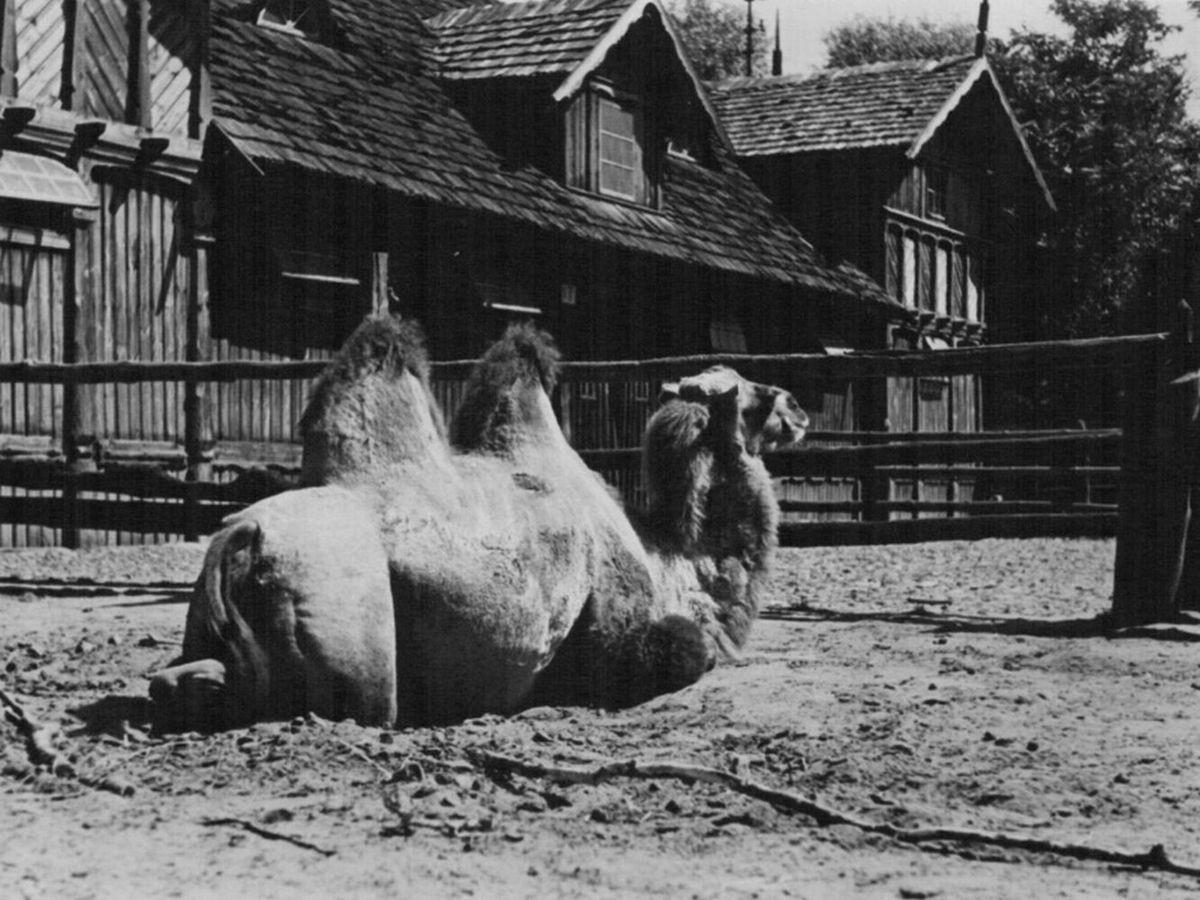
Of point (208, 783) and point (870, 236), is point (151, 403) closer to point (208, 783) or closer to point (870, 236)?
point (208, 783)

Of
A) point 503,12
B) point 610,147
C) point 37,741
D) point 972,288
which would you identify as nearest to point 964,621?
point 37,741

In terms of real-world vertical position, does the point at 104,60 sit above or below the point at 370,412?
above

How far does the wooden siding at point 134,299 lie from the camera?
530 inches

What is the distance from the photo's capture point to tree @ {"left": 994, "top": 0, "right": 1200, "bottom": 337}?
34.9 meters

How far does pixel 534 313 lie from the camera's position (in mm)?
18594

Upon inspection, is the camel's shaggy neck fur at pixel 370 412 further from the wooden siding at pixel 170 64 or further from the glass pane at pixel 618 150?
the glass pane at pixel 618 150

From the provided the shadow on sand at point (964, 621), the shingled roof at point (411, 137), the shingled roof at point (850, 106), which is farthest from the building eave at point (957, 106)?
the shadow on sand at point (964, 621)

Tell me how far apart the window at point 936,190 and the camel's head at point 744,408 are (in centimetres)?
2282

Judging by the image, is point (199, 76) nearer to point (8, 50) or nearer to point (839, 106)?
point (8, 50)

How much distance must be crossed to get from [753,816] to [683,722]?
1.25 metres

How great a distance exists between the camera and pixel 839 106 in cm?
2748

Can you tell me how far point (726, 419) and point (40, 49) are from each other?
28.2 ft

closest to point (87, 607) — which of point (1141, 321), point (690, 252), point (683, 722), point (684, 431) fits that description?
point (684, 431)

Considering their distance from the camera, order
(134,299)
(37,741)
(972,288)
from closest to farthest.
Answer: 1. (37,741)
2. (134,299)
3. (972,288)
